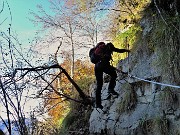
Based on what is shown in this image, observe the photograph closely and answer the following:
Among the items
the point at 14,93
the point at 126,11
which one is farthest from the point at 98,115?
the point at 126,11

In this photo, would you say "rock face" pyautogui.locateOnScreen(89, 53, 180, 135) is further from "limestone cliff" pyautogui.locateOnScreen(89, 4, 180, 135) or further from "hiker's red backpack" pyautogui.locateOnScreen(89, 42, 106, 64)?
"hiker's red backpack" pyautogui.locateOnScreen(89, 42, 106, 64)

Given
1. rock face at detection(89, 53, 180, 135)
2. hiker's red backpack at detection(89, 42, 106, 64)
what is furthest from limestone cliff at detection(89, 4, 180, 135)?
hiker's red backpack at detection(89, 42, 106, 64)

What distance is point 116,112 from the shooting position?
281 inches

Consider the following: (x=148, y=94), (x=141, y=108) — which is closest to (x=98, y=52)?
(x=148, y=94)

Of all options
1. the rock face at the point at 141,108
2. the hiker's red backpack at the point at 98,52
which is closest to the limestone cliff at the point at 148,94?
the rock face at the point at 141,108

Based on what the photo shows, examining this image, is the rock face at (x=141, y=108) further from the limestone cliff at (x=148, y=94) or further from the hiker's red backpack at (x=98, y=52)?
the hiker's red backpack at (x=98, y=52)

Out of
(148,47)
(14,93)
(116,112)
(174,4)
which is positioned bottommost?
(116,112)

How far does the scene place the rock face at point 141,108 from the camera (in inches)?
205

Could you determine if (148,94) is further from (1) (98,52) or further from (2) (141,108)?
(1) (98,52)

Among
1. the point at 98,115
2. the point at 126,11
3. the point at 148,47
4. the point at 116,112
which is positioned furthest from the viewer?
the point at 126,11

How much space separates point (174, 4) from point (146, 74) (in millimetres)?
1565

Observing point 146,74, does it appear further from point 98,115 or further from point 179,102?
point 98,115

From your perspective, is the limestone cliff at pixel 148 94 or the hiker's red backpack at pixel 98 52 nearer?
the limestone cliff at pixel 148 94

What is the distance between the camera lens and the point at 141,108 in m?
6.25
